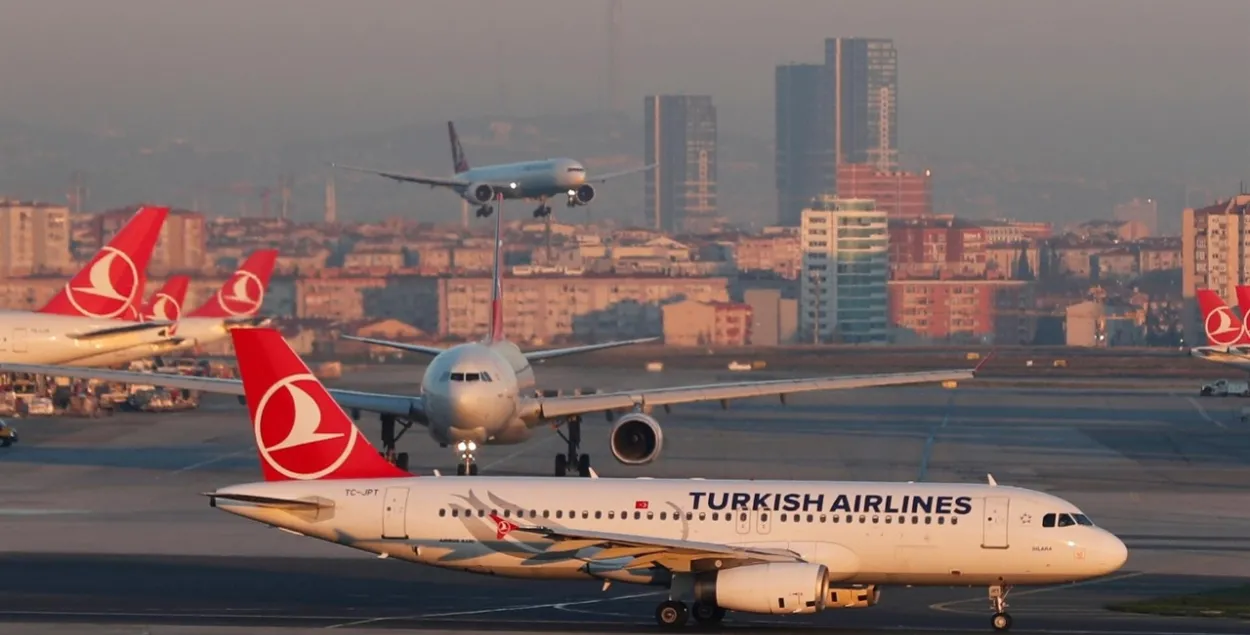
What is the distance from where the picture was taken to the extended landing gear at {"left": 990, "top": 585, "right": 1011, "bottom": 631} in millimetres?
36000

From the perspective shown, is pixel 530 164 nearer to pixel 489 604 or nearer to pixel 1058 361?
pixel 1058 361

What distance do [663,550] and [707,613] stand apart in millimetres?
1706

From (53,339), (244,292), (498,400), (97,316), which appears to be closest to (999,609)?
(498,400)

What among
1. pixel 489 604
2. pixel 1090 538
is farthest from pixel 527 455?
pixel 1090 538

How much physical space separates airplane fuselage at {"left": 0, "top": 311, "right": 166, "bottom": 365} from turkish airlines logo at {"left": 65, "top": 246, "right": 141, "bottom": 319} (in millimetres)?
1162

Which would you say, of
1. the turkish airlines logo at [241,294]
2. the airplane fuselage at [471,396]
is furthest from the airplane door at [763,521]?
the turkish airlines logo at [241,294]

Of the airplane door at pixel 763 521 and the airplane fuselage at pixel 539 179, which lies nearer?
the airplane door at pixel 763 521

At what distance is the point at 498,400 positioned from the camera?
187 ft

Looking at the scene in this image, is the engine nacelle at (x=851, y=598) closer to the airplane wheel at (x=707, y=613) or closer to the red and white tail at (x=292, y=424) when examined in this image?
the airplane wheel at (x=707, y=613)

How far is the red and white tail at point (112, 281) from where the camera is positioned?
89125mm

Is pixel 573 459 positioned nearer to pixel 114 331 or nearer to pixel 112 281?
pixel 114 331

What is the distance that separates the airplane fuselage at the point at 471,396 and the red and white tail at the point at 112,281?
34882 millimetres

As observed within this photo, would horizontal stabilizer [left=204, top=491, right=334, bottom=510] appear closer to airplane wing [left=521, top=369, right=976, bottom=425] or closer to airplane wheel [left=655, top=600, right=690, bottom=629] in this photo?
airplane wheel [left=655, top=600, right=690, bottom=629]

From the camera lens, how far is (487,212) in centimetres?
13512
